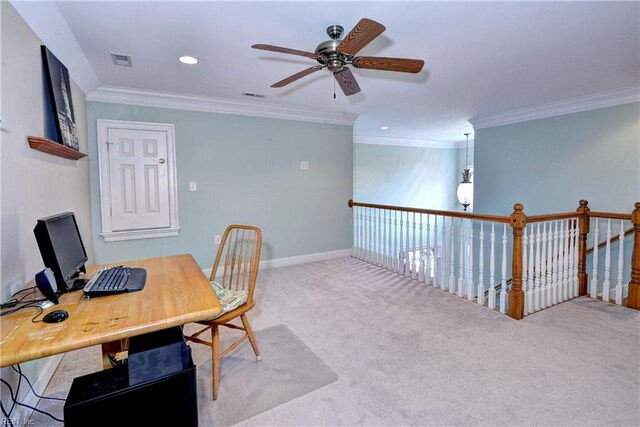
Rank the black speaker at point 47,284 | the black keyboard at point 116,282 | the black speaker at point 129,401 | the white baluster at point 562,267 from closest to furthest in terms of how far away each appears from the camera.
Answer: the black speaker at point 129,401
the black speaker at point 47,284
the black keyboard at point 116,282
the white baluster at point 562,267

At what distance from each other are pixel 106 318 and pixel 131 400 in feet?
1.07

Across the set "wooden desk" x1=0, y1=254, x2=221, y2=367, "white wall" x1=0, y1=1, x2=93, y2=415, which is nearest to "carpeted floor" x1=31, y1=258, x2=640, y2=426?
"wooden desk" x1=0, y1=254, x2=221, y2=367

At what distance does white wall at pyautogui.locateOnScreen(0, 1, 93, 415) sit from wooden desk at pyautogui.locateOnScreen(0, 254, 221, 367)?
0.16 meters

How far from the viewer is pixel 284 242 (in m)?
4.42

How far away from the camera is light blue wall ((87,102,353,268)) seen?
361 centimetres

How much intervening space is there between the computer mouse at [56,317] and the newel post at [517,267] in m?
2.96

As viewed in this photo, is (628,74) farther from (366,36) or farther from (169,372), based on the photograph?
(169,372)

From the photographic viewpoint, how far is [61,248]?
143 cm

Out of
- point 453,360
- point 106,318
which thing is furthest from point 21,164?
point 453,360

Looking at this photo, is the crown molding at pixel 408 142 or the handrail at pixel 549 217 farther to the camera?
the crown molding at pixel 408 142

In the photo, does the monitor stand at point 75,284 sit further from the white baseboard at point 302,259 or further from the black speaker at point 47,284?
the white baseboard at point 302,259

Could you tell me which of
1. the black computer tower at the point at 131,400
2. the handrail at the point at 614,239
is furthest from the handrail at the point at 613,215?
the black computer tower at the point at 131,400

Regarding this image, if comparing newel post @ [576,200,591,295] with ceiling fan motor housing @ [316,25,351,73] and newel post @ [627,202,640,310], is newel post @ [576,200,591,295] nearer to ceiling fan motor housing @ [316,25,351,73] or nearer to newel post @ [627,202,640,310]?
newel post @ [627,202,640,310]

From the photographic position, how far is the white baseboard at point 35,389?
1.54 metres
